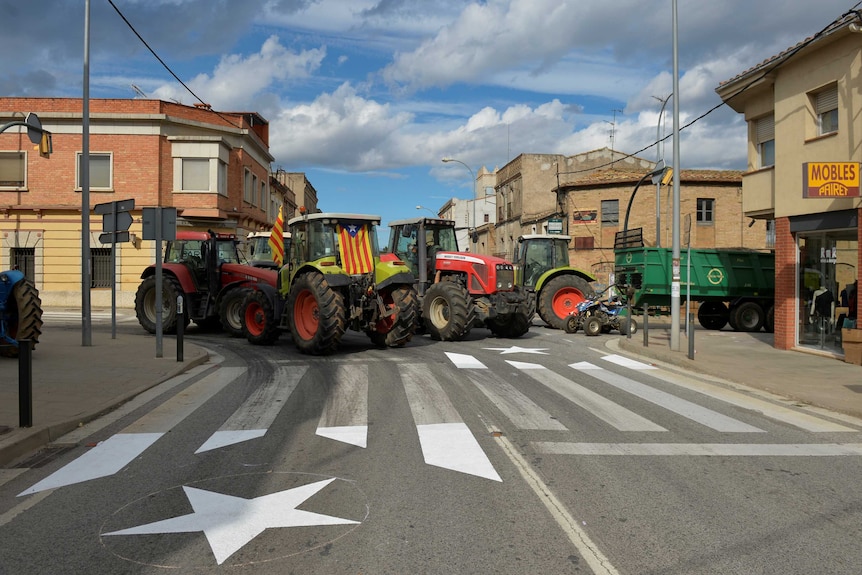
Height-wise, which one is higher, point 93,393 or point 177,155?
point 177,155

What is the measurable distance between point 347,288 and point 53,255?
20455mm

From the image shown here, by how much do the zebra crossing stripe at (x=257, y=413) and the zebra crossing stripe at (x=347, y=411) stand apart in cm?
58

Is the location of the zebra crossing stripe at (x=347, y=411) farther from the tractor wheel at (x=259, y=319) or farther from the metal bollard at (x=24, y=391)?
the tractor wheel at (x=259, y=319)

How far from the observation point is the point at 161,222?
1169 cm

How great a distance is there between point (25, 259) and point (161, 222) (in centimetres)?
2029

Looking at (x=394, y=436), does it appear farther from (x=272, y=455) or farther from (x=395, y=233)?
(x=395, y=233)

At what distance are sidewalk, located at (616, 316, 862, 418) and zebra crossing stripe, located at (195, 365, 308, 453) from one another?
6.79 metres

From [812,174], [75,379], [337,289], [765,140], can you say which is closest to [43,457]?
[75,379]

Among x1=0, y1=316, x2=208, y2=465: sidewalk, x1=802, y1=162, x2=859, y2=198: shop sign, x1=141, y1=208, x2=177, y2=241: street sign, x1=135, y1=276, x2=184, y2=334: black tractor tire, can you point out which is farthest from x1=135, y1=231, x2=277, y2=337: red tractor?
x1=802, y1=162, x2=859, y2=198: shop sign

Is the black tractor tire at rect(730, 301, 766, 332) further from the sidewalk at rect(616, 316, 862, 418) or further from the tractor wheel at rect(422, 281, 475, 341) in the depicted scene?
the tractor wheel at rect(422, 281, 475, 341)

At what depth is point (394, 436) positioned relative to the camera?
21.2ft

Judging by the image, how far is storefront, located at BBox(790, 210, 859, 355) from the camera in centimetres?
1277

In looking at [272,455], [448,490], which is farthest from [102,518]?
[448,490]

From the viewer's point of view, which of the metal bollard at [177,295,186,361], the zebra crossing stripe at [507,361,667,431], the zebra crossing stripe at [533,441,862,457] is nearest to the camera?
the zebra crossing stripe at [533,441,862,457]
